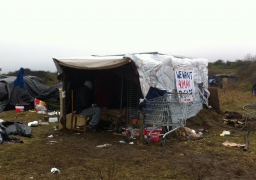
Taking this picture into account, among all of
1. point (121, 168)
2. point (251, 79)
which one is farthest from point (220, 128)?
point (251, 79)

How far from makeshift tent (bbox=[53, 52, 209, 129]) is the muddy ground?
4.31 feet

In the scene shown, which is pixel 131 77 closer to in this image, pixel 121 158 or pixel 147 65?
pixel 147 65

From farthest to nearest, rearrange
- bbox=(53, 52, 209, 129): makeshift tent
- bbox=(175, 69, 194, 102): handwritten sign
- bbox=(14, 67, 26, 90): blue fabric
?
bbox=(14, 67, 26, 90): blue fabric → bbox=(175, 69, 194, 102): handwritten sign → bbox=(53, 52, 209, 129): makeshift tent

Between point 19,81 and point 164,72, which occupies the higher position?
point 164,72

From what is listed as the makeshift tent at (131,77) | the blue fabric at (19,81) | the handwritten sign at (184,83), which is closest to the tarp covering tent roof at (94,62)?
the makeshift tent at (131,77)

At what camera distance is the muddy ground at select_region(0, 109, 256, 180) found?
5.70 meters

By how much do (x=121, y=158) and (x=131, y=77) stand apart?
3.63 metres

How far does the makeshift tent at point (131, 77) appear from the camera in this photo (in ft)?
27.5

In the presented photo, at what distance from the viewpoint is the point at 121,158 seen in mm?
6789

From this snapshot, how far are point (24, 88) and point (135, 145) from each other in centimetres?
1091

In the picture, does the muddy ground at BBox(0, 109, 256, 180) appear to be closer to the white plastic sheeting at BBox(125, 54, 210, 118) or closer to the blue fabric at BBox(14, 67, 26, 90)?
the white plastic sheeting at BBox(125, 54, 210, 118)

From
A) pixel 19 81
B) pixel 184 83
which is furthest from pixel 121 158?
pixel 19 81

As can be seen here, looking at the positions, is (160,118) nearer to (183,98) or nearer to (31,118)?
(183,98)

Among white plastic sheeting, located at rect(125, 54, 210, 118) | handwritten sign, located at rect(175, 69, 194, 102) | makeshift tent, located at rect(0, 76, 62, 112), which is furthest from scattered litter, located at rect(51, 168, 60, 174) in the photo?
makeshift tent, located at rect(0, 76, 62, 112)
